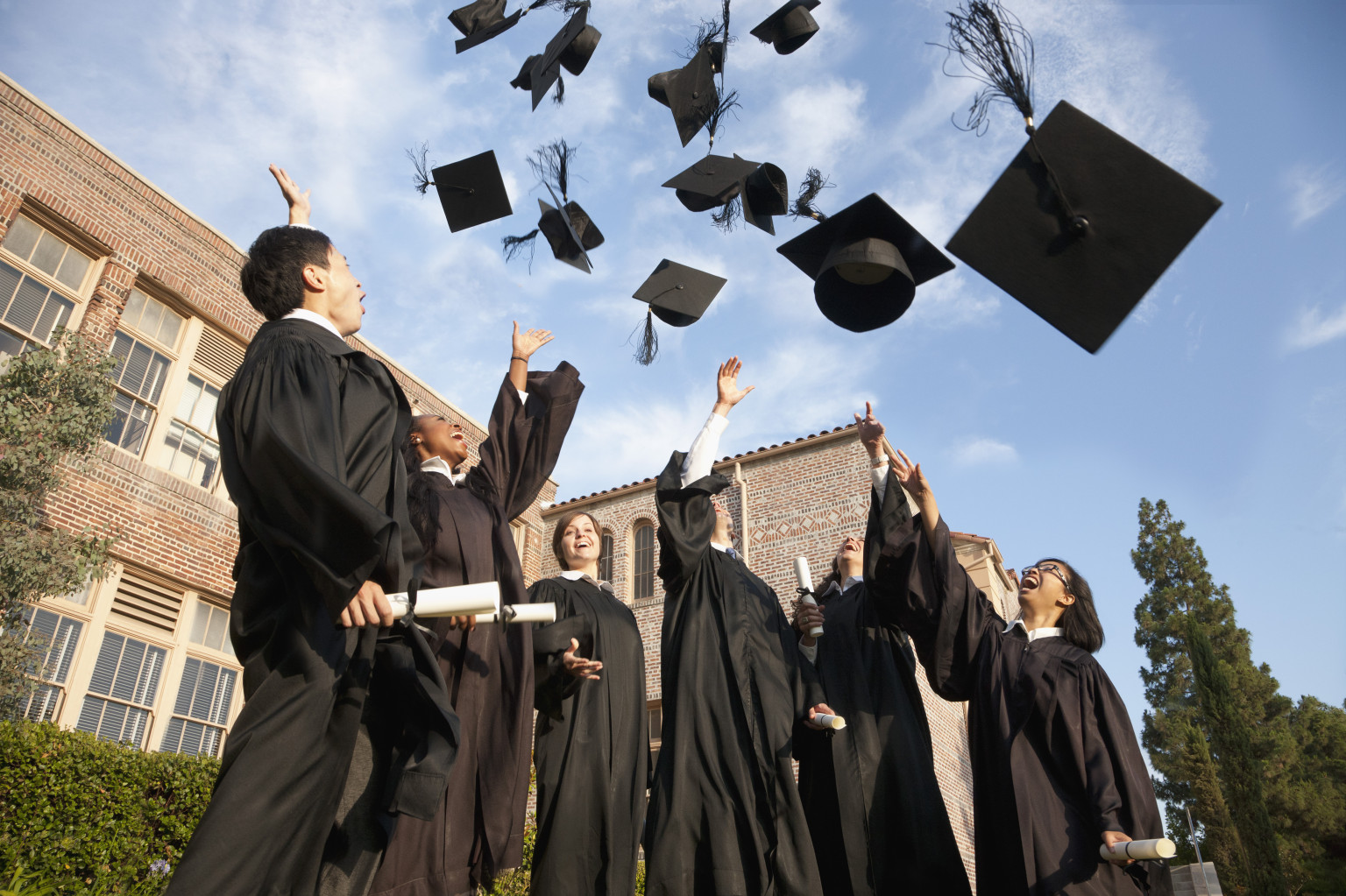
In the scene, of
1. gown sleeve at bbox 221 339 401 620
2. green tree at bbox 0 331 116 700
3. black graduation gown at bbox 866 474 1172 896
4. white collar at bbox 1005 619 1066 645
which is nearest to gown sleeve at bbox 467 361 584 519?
gown sleeve at bbox 221 339 401 620

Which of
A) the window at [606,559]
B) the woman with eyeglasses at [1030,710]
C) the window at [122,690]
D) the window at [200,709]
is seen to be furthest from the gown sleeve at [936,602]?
the window at [606,559]

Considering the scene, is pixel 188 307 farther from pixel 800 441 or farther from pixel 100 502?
pixel 800 441

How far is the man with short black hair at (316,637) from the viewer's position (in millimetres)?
1826

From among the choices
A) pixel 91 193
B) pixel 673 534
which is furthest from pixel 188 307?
pixel 673 534

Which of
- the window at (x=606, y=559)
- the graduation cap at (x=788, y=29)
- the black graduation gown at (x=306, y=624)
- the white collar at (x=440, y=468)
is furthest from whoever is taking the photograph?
the window at (x=606, y=559)

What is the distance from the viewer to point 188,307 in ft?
32.6

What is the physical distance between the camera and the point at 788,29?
17.9 feet

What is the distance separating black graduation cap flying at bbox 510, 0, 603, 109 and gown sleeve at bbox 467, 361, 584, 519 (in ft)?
7.85

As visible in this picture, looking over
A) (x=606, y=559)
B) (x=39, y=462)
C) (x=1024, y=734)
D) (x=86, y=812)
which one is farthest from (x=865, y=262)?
(x=606, y=559)

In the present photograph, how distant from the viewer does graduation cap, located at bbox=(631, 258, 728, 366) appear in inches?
218

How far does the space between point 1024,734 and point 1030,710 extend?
9cm

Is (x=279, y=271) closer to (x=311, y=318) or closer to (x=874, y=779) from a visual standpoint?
(x=311, y=318)

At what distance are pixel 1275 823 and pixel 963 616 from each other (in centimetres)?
2594

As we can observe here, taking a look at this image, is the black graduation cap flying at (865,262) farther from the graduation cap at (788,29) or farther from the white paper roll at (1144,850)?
the white paper roll at (1144,850)
